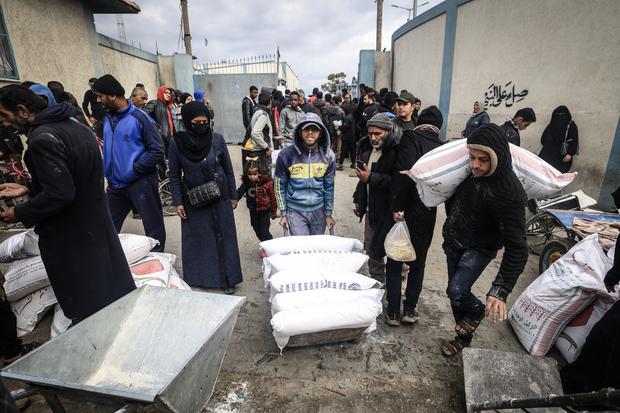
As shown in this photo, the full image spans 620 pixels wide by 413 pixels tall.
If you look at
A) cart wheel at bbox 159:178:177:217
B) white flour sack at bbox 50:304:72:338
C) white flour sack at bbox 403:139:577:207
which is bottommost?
white flour sack at bbox 50:304:72:338

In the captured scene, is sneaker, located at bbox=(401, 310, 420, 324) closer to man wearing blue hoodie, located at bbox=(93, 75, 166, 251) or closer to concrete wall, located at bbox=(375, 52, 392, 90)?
man wearing blue hoodie, located at bbox=(93, 75, 166, 251)

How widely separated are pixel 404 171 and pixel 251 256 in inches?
90.6

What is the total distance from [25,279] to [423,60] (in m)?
11.4

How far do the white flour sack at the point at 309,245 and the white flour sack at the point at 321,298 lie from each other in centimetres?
49

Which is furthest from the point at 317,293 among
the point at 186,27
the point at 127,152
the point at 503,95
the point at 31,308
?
the point at 186,27

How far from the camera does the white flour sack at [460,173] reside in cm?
194

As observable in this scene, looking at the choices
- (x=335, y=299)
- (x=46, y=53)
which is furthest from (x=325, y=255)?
(x=46, y=53)

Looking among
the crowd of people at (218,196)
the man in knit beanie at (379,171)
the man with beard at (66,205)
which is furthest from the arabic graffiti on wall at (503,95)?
the man with beard at (66,205)

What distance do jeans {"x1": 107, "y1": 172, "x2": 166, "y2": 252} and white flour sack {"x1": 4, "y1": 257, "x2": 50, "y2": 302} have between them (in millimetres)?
698

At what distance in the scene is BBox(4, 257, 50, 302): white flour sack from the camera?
7.91ft

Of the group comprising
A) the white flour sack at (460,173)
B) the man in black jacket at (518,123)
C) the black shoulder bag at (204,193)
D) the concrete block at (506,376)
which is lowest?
the concrete block at (506,376)

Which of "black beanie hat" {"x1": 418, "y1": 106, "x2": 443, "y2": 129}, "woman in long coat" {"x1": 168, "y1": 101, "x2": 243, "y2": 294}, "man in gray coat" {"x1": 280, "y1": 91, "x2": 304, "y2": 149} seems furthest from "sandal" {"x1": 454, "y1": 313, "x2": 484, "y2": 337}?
"man in gray coat" {"x1": 280, "y1": 91, "x2": 304, "y2": 149}

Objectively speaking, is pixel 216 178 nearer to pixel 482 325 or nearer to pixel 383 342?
pixel 383 342

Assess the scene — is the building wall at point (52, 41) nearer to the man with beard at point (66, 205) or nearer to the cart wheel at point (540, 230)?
the man with beard at point (66, 205)
